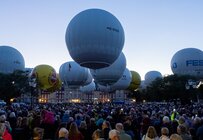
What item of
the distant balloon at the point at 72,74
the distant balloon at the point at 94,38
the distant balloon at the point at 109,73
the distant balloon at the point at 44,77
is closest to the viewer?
the distant balloon at the point at 94,38

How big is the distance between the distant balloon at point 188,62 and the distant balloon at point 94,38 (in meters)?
32.2

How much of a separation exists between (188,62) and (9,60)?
1181 inches

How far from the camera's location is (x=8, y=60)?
2447 inches

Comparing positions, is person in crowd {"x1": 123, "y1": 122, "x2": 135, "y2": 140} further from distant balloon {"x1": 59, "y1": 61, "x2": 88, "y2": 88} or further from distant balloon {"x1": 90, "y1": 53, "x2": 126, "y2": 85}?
distant balloon {"x1": 59, "y1": 61, "x2": 88, "y2": 88}

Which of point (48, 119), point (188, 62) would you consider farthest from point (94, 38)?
point (188, 62)

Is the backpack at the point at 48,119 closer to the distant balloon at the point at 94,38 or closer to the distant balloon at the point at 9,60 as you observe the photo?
the distant balloon at the point at 94,38

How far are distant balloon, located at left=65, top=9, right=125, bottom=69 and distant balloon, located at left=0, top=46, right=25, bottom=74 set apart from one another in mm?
30453

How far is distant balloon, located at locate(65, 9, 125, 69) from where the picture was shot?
31.7 m

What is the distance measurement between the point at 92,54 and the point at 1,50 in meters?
34.9

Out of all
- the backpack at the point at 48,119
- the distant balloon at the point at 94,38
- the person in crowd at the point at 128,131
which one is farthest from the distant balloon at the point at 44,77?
the person in crowd at the point at 128,131

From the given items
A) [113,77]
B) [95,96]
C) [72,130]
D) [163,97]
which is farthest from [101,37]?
[95,96]

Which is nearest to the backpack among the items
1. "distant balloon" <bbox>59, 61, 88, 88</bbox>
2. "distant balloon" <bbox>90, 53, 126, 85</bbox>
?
"distant balloon" <bbox>90, 53, 126, 85</bbox>

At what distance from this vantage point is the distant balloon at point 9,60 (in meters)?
61.8

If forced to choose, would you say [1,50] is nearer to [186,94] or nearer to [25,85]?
[25,85]
